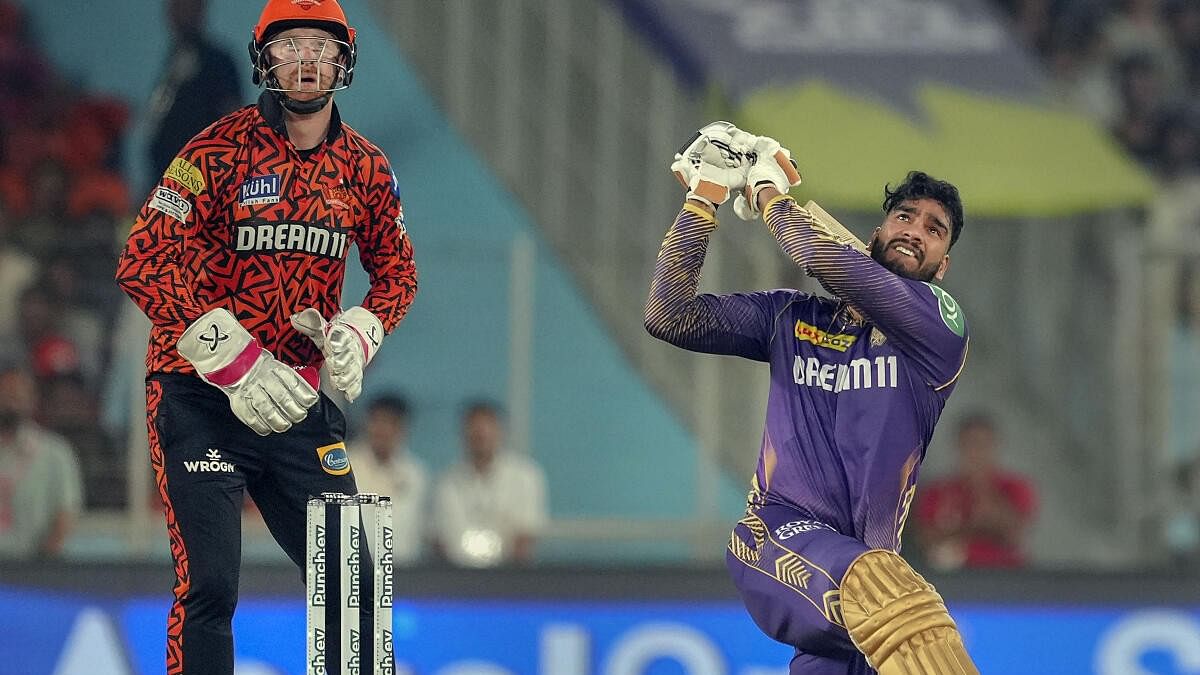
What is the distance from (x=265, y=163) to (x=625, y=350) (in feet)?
17.9

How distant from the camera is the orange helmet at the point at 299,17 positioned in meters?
5.58

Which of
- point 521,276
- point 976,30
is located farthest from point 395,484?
point 976,30

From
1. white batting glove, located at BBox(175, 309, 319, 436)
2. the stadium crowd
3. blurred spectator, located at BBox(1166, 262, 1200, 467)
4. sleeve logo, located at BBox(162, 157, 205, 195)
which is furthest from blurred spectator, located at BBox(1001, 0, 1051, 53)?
white batting glove, located at BBox(175, 309, 319, 436)

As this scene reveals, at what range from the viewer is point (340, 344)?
5.50 m

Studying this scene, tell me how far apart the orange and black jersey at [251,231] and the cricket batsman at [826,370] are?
1.02 metres

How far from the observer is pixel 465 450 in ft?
32.2

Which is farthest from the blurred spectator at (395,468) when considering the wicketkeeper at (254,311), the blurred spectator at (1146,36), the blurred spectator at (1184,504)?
the blurred spectator at (1146,36)

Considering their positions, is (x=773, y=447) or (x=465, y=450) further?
(x=465, y=450)

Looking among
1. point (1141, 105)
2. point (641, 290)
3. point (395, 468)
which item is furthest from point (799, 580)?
point (1141, 105)

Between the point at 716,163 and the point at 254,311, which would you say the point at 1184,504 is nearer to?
the point at 716,163

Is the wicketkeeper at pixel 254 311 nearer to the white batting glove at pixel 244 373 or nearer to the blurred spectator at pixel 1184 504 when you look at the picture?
the white batting glove at pixel 244 373

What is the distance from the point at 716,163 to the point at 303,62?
1300mm

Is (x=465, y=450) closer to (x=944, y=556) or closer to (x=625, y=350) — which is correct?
(x=625, y=350)

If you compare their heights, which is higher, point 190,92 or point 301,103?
point 190,92
